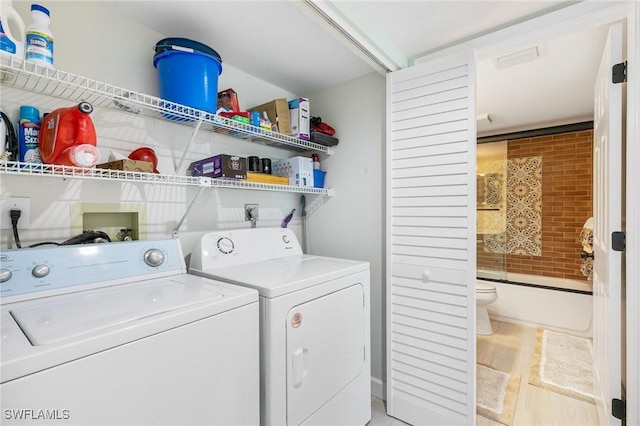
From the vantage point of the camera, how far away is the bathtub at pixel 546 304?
306 centimetres

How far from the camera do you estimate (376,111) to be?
6.91 feet

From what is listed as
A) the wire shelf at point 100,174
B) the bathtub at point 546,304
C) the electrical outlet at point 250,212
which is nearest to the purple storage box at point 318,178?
the electrical outlet at point 250,212

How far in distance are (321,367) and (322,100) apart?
1.89 meters

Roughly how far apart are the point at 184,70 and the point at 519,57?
1981 millimetres

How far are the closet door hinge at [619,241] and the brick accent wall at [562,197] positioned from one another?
234 centimetres

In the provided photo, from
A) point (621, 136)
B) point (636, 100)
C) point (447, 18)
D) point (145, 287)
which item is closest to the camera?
point (145, 287)

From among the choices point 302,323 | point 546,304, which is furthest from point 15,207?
point 546,304

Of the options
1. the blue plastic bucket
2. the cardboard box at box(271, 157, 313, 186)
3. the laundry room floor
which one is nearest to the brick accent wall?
the laundry room floor

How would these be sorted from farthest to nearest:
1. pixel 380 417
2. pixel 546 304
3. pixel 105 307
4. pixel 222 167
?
pixel 546 304, pixel 380 417, pixel 222 167, pixel 105 307

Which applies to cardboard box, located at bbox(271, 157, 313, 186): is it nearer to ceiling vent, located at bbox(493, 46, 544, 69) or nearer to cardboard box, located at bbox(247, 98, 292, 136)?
cardboard box, located at bbox(247, 98, 292, 136)

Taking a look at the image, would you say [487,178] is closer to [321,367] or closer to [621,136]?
[621,136]

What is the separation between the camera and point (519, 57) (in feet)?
6.30

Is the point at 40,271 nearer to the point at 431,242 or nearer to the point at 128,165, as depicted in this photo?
the point at 128,165

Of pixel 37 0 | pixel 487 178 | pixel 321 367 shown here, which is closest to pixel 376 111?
pixel 321 367
